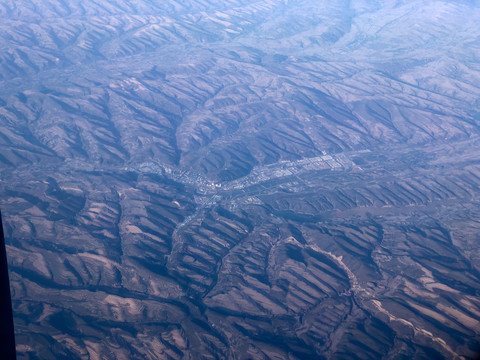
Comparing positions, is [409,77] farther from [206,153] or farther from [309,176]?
[206,153]

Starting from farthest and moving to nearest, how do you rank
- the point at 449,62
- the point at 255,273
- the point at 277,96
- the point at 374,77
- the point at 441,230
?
1. the point at 449,62
2. the point at 374,77
3. the point at 277,96
4. the point at 441,230
5. the point at 255,273

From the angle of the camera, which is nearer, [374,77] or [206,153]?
[206,153]

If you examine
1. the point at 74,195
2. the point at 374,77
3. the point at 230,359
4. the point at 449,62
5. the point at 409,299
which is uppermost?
the point at 449,62

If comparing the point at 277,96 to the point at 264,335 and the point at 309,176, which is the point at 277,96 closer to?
the point at 309,176

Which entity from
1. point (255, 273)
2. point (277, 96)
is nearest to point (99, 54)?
point (277, 96)

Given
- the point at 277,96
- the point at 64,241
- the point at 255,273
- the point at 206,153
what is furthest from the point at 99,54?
the point at 255,273

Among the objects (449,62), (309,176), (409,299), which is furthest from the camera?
(449,62)

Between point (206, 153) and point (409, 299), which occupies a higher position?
point (409, 299)
